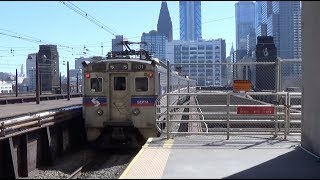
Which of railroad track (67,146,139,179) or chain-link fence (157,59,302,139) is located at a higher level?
chain-link fence (157,59,302,139)

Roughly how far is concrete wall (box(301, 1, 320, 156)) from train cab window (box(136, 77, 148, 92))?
651 cm

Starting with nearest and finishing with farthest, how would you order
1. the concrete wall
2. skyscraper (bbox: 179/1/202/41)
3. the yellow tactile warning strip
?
the yellow tactile warning strip → the concrete wall → skyscraper (bbox: 179/1/202/41)

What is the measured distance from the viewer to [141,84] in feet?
51.9

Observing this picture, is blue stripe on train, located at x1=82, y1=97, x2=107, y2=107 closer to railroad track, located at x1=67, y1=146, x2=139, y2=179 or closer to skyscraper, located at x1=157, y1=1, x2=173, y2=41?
railroad track, located at x1=67, y1=146, x2=139, y2=179

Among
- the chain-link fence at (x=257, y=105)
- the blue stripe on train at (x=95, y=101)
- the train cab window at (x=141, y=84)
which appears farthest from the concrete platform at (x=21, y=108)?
the chain-link fence at (x=257, y=105)

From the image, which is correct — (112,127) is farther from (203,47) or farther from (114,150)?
(203,47)

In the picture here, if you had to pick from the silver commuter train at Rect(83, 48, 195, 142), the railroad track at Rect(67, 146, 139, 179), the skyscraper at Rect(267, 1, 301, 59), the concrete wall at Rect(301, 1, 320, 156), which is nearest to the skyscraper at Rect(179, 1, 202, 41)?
the skyscraper at Rect(267, 1, 301, 59)

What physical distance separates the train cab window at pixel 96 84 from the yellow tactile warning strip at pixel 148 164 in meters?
5.82

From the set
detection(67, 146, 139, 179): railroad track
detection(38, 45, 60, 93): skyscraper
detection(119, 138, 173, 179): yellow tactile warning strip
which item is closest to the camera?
detection(119, 138, 173, 179): yellow tactile warning strip

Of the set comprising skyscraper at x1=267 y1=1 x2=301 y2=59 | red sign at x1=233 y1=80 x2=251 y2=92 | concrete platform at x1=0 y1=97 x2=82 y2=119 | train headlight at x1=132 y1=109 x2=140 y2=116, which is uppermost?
skyscraper at x1=267 y1=1 x2=301 y2=59

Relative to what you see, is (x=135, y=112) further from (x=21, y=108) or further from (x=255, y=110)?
(x=21, y=108)

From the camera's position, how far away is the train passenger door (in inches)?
623

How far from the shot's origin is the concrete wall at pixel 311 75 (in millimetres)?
9164

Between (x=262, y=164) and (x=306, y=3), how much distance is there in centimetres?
377
